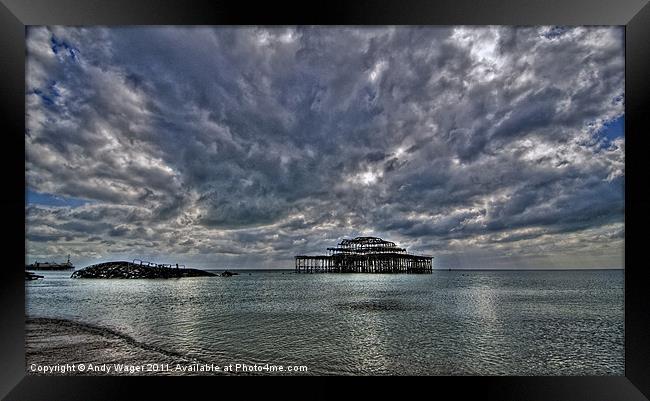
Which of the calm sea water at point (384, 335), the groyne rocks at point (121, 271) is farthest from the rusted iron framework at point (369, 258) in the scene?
the calm sea water at point (384, 335)

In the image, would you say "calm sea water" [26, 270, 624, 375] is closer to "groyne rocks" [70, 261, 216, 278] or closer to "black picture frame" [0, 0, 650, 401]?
"black picture frame" [0, 0, 650, 401]

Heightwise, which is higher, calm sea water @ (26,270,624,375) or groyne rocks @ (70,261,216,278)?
calm sea water @ (26,270,624,375)

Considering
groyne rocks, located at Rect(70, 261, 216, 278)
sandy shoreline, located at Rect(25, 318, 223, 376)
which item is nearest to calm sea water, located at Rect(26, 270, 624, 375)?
sandy shoreline, located at Rect(25, 318, 223, 376)

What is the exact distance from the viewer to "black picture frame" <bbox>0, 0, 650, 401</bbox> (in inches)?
133

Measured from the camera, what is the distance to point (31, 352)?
6.60m

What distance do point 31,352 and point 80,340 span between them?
1.28m

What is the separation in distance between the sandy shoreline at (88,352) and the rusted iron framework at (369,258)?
40.3 m

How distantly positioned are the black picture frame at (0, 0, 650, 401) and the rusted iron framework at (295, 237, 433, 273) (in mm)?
43239
